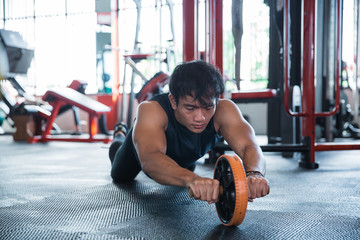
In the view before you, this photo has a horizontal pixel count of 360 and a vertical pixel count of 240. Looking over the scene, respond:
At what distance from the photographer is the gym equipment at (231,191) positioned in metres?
0.94

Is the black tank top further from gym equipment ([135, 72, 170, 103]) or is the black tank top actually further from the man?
gym equipment ([135, 72, 170, 103])

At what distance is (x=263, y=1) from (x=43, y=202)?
7.53 feet

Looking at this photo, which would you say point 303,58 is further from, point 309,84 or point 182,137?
point 182,137

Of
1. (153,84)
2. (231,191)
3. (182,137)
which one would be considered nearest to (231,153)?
(153,84)

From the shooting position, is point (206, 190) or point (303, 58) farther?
point (303, 58)

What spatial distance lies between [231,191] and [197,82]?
38 cm

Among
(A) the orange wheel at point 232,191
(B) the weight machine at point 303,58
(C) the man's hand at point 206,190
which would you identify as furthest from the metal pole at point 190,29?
(C) the man's hand at point 206,190

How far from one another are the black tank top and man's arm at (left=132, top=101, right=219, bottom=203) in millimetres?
30

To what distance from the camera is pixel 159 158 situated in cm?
117

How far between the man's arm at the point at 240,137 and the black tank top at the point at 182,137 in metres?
0.05

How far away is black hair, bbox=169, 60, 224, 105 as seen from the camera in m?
1.17

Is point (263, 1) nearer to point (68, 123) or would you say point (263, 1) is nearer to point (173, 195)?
point (173, 195)

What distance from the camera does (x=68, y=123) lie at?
311 inches

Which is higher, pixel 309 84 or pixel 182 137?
pixel 309 84
